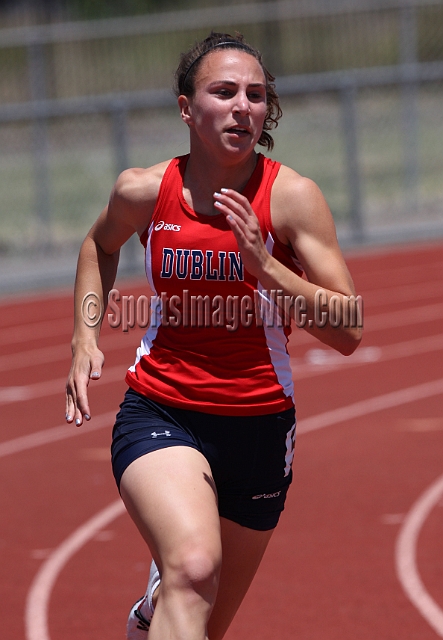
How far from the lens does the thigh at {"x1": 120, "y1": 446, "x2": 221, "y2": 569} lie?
2771 mm

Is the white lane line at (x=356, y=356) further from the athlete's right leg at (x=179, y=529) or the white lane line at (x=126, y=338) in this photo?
the athlete's right leg at (x=179, y=529)

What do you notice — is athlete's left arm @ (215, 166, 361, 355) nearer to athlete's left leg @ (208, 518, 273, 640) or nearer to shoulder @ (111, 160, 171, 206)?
shoulder @ (111, 160, 171, 206)

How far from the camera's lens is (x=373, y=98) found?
58.1 feet

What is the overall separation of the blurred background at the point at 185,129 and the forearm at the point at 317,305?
468 inches

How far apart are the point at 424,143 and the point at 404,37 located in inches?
74.7

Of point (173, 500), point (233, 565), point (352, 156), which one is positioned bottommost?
point (233, 565)

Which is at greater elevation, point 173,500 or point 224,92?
point 224,92

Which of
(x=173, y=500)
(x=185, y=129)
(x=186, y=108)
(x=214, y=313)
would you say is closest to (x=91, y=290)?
(x=214, y=313)

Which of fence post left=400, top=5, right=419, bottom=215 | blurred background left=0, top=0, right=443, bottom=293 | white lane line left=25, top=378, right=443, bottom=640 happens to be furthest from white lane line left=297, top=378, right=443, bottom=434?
fence post left=400, top=5, right=419, bottom=215

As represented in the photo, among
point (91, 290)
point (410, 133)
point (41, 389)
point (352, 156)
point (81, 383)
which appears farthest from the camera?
point (410, 133)

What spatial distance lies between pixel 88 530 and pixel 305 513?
46.7 inches

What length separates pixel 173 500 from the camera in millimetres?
2836

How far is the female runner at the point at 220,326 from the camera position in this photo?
300cm

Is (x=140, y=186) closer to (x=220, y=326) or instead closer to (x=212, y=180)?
(x=212, y=180)
